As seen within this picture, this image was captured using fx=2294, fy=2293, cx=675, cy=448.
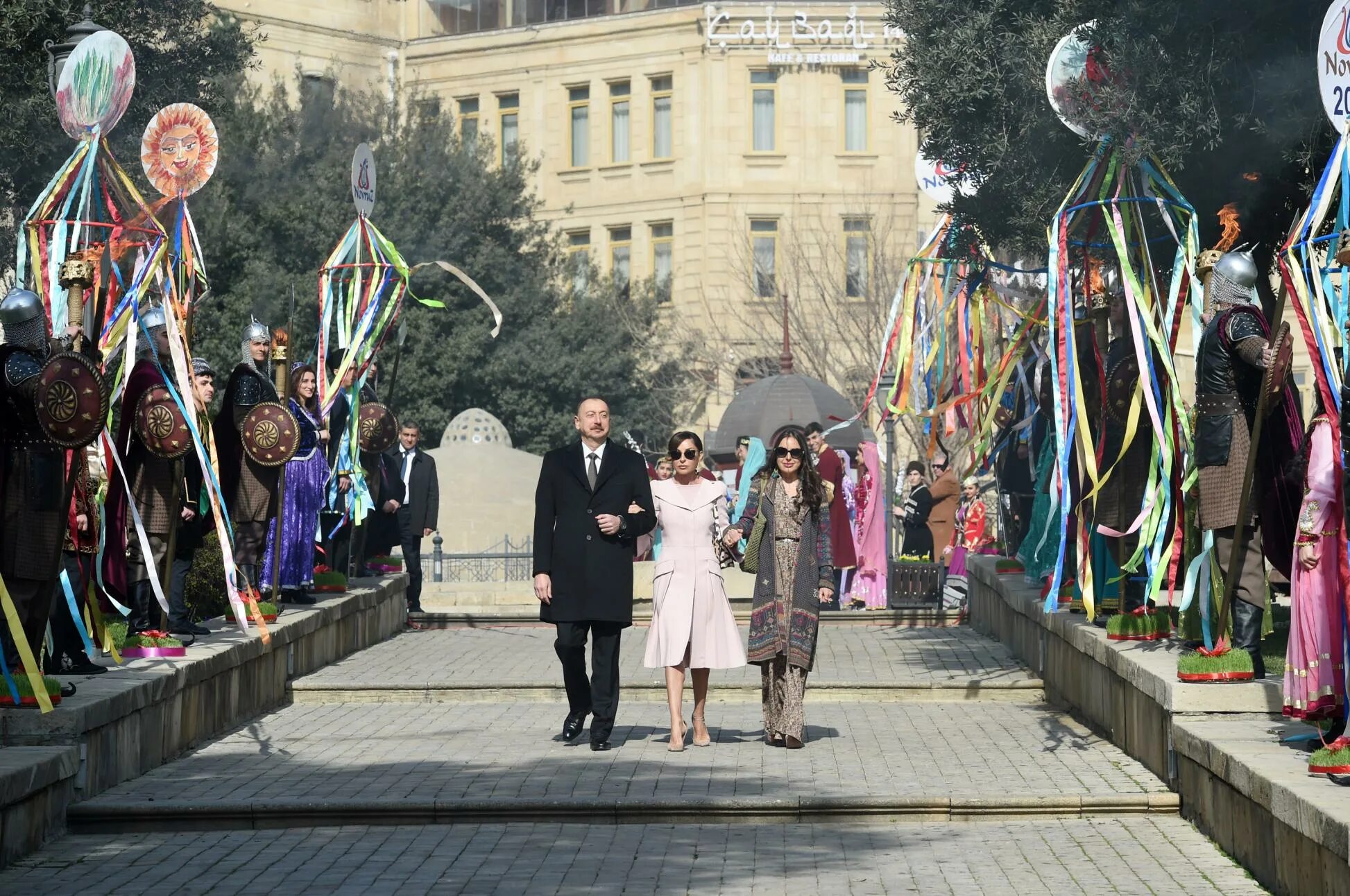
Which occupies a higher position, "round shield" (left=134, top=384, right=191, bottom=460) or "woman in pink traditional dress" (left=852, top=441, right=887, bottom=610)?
"round shield" (left=134, top=384, right=191, bottom=460)

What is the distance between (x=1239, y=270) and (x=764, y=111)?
47.1 m

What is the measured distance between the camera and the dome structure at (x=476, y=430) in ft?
138

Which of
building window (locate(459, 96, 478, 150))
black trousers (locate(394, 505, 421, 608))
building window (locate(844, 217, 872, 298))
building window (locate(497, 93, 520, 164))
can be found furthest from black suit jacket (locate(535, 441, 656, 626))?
building window (locate(497, 93, 520, 164))

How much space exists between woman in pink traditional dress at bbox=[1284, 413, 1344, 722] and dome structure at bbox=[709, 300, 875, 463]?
2504 cm

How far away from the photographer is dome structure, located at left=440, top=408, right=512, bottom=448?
4194 cm

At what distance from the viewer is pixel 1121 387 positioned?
501 inches

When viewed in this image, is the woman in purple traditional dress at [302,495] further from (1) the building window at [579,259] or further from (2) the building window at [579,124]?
(2) the building window at [579,124]

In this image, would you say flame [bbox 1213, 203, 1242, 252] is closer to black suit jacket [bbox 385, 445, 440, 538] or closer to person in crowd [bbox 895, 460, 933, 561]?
black suit jacket [bbox 385, 445, 440, 538]

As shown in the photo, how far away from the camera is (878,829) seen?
1020 cm

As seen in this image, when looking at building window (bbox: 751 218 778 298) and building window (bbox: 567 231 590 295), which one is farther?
building window (bbox: 751 218 778 298)

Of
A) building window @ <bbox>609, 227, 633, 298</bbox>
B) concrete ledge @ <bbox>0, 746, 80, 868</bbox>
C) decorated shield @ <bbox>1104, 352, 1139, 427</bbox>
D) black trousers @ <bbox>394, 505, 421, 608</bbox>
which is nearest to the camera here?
concrete ledge @ <bbox>0, 746, 80, 868</bbox>

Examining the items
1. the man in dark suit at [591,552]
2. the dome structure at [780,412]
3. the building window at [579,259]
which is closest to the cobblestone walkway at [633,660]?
the man in dark suit at [591,552]

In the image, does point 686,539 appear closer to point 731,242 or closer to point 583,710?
point 583,710

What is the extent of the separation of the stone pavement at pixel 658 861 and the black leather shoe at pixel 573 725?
2307 mm
